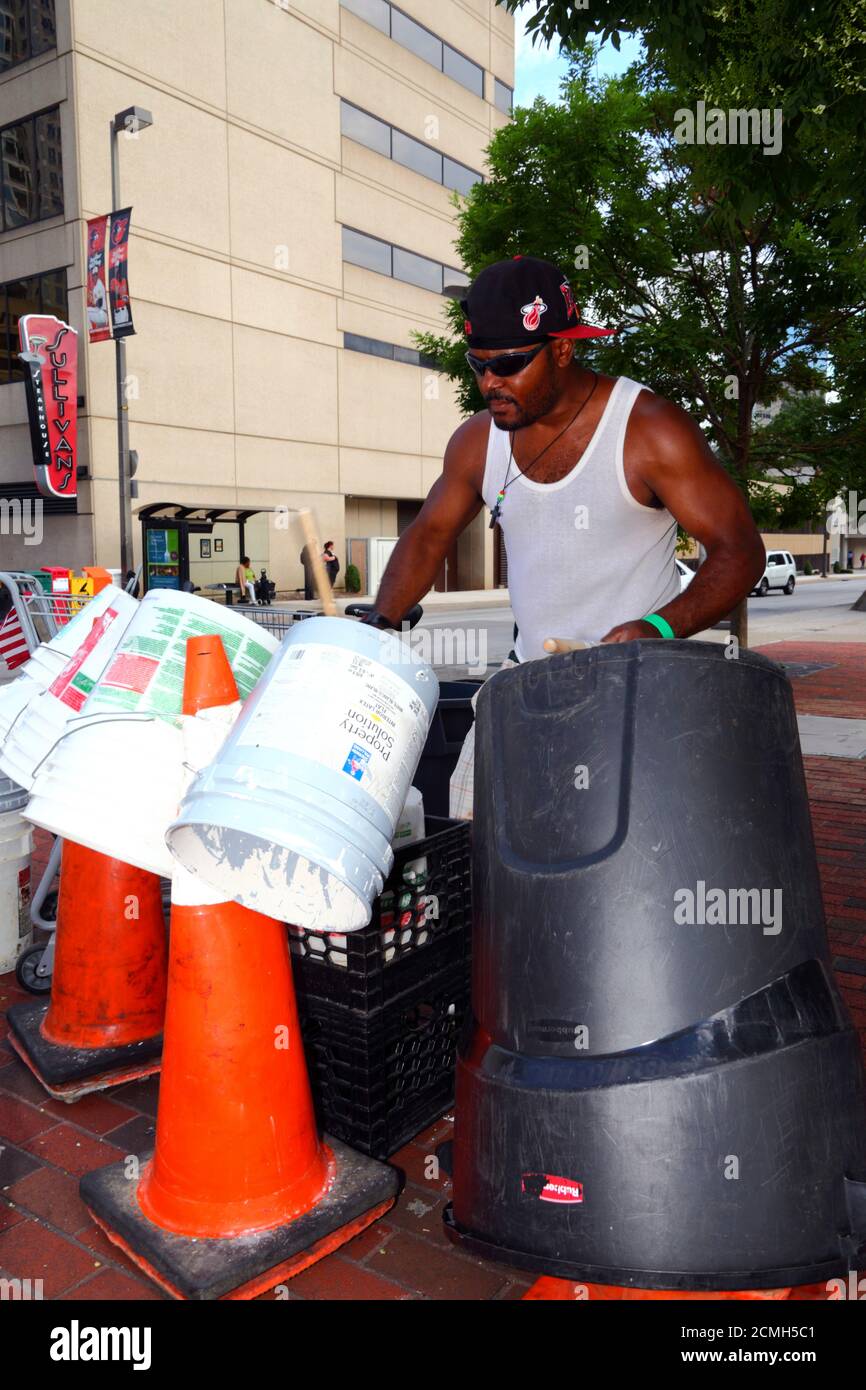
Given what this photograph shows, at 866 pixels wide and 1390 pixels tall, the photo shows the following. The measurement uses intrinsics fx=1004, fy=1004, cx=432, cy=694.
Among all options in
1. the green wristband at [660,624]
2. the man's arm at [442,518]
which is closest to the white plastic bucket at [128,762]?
the man's arm at [442,518]

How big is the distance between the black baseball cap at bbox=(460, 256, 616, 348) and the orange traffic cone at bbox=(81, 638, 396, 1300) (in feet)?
3.33

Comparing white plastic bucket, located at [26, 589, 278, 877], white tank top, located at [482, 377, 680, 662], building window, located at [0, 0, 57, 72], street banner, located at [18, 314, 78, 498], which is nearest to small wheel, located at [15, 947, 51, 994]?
Result: white plastic bucket, located at [26, 589, 278, 877]

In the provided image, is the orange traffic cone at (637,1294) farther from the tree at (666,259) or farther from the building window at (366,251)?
the building window at (366,251)

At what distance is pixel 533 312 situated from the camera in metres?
2.35

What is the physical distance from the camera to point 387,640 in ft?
6.79

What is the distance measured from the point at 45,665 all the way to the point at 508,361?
163 cm

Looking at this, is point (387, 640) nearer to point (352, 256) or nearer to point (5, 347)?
point (5, 347)

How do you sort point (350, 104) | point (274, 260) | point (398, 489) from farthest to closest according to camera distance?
point (398, 489)
point (350, 104)
point (274, 260)

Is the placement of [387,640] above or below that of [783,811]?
above

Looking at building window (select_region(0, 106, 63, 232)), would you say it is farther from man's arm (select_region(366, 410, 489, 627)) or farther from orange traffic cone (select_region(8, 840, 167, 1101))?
orange traffic cone (select_region(8, 840, 167, 1101))

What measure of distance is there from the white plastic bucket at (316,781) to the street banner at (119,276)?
1808cm
